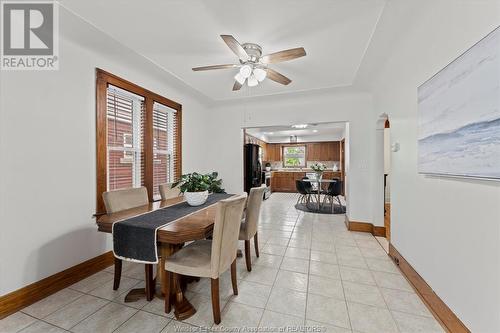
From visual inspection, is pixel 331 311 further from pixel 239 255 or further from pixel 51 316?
pixel 51 316

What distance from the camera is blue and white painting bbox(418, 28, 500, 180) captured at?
3.33ft

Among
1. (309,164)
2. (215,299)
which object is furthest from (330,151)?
(215,299)

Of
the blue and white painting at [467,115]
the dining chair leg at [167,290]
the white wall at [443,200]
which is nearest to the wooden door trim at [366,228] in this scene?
the white wall at [443,200]

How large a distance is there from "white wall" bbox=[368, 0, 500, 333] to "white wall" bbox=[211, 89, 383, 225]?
1197 mm

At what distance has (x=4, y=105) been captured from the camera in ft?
5.40

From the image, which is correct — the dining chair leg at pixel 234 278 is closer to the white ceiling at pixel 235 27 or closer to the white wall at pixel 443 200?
the white wall at pixel 443 200

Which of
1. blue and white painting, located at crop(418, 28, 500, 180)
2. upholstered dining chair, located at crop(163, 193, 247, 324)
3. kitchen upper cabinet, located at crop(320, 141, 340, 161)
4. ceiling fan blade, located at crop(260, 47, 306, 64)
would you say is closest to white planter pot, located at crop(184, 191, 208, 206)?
upholstered dining chair, located at crop(163, 193, 247, 324)

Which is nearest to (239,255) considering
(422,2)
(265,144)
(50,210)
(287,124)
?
(50,210)

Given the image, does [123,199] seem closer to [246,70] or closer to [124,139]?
[124,139]

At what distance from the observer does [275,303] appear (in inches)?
68.9

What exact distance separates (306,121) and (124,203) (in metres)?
3.34

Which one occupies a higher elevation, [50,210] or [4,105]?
[4,105]

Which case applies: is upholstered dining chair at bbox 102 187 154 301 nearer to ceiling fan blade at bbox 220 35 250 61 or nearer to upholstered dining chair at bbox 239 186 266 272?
upholstered dining chair at bbox 239 186 266 272

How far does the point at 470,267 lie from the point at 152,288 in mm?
2364
